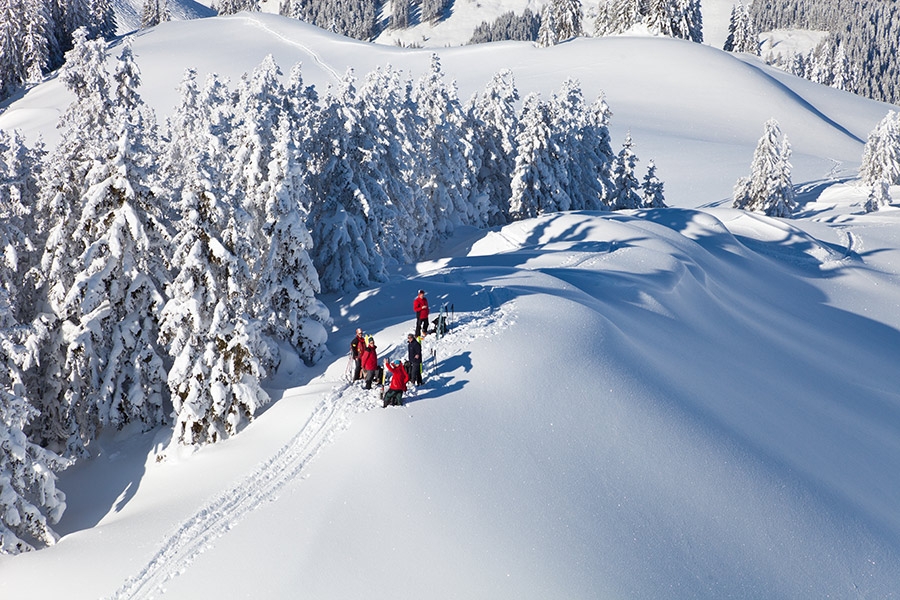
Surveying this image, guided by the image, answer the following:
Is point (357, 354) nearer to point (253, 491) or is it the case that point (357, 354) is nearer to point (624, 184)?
point (253, 491)

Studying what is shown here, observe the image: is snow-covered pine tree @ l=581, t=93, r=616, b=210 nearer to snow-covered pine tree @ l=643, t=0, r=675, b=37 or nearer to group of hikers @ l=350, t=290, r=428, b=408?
group of hikers @ l=350, t=290, r=428, b=408

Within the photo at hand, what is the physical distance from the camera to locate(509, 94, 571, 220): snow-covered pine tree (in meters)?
46.2

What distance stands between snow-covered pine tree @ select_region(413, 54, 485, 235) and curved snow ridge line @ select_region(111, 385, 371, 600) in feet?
84.2

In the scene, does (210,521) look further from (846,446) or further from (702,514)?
(846,446)

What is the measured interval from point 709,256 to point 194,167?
27202 millimetres

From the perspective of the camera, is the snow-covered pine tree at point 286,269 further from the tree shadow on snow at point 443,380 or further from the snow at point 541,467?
the tree shadow on snow at point 443,380

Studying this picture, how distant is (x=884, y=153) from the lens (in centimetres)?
6212

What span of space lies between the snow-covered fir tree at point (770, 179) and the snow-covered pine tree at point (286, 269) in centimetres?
4745

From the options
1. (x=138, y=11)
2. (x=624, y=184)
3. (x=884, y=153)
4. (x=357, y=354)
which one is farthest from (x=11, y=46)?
(x=884, y=153)

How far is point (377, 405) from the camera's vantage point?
1733 centimetres

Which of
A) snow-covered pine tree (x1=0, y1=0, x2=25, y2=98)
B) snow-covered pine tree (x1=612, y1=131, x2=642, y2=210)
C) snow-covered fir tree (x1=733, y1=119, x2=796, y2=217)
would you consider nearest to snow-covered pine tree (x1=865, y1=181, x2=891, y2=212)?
snow-covered fir tree (x1=733, y1=119, x2=796, y2=217)

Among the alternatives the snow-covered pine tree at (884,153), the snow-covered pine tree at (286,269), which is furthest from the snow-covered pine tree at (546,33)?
the snow-covered pine tree at (286,269)

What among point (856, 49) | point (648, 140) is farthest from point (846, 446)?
point (856, 49)

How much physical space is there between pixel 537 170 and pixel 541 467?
3409 cm
